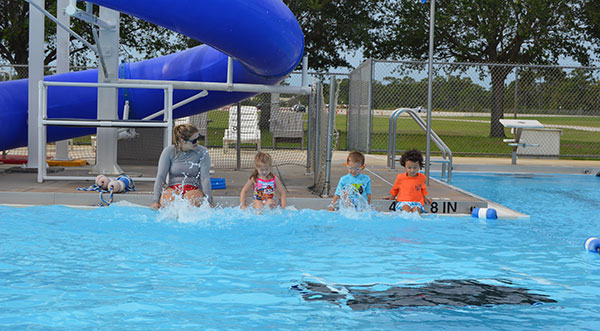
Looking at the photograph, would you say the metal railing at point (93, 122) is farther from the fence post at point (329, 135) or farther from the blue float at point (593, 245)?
the blue float at point (593, 245)

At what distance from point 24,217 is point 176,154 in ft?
6.09

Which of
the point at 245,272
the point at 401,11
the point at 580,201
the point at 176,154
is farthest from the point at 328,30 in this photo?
the point at 245,272

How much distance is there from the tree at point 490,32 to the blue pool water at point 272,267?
1672cm

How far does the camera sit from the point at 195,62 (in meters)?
10.5

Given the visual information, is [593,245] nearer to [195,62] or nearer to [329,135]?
[329,135]

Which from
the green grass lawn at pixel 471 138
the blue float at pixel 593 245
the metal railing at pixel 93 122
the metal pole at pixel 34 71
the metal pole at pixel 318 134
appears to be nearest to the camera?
the blue float at pixel 593 245

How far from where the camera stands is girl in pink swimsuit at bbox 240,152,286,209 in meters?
7.86

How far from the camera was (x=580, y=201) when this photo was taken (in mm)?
11047

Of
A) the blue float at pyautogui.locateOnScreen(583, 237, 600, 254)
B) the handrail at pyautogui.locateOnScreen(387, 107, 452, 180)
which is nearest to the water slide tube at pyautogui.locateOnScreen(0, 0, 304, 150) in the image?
the handrail at pyautogui.locateOnScreen(387, 107, 452, 180)

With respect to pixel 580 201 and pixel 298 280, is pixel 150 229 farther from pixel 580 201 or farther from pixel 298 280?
pixel 580 201

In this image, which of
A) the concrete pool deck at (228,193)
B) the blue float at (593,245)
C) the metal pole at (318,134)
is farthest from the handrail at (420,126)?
the blue float at (593,245)

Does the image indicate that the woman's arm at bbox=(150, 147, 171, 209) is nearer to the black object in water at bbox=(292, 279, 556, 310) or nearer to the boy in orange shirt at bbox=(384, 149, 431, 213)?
the boy in orange shirt at bbox=(384, 149, 431, 213)

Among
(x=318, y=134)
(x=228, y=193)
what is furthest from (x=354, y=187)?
(x=318, y=134)

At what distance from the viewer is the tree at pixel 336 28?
86.4 feet
